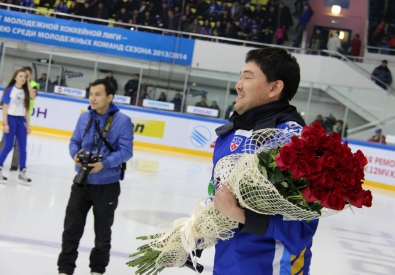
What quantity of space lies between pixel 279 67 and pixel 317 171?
1.73 feet

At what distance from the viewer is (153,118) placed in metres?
16.4

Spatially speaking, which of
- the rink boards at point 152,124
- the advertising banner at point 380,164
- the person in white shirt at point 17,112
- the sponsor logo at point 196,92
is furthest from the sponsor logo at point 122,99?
the person in white shirt at point 17,112

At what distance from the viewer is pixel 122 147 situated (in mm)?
4496

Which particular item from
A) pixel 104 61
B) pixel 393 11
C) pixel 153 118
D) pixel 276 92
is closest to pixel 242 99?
pixel 276 92

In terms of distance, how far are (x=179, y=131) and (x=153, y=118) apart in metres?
0.79

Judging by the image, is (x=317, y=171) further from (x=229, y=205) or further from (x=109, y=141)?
(x=109, y=141)

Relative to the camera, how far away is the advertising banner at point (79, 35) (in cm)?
1855

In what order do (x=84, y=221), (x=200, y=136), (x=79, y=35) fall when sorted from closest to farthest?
(x=84, y=221), (x=200, y=136), (x=79, y=35)

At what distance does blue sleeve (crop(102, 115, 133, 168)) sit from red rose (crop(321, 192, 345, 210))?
9.36 feet

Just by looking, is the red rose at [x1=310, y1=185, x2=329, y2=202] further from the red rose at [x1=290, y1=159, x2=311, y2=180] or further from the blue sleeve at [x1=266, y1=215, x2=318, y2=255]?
the blue sleeve at [x1=266, y1=215, x2=318, y2=255]

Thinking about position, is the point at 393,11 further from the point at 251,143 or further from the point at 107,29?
the point at 251,143

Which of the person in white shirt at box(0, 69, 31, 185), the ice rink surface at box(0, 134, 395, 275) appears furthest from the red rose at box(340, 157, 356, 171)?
the person in white shirt at box(0, 69, 31, 185)

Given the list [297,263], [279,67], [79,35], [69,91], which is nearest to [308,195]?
[297,263]

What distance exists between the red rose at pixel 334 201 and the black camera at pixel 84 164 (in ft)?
9.13
